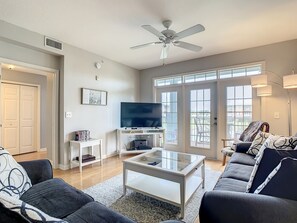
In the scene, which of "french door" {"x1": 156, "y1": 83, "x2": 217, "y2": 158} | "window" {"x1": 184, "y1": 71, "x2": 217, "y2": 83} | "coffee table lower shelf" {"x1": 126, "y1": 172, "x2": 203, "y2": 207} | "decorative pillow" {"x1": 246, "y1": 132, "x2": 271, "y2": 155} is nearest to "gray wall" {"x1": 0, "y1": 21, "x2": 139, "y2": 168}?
"french door" {"x1": 156, "y1": 83, "x2": 217, "y2": 158}

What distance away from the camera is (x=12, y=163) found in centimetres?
154

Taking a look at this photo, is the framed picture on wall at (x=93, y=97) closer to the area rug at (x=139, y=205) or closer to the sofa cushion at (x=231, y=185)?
the area rug at (x=139, y=205)

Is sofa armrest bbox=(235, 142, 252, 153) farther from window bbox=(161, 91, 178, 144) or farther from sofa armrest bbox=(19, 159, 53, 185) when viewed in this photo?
sofa armrest bbox=(19, 159, 53, 185)

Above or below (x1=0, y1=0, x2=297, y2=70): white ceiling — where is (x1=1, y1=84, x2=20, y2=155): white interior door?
below

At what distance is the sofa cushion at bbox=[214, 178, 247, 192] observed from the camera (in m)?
1.52

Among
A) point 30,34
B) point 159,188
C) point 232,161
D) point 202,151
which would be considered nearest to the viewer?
point 159,188

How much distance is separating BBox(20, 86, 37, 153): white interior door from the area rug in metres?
3.59

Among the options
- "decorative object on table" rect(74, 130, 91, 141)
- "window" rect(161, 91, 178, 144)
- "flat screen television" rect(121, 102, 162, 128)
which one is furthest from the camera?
"window" rect(161, 91, 178, 144)

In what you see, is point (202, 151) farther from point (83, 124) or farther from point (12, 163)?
point (12, 163)

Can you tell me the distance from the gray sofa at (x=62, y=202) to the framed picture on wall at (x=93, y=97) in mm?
2289

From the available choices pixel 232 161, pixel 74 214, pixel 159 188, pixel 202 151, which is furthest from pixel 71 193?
pixel 202 151

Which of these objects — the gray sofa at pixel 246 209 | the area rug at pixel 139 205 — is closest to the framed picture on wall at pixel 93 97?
the area rug at pixel 139 205

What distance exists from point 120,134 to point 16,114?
9.92 ft

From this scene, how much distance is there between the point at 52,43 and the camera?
327 cm
